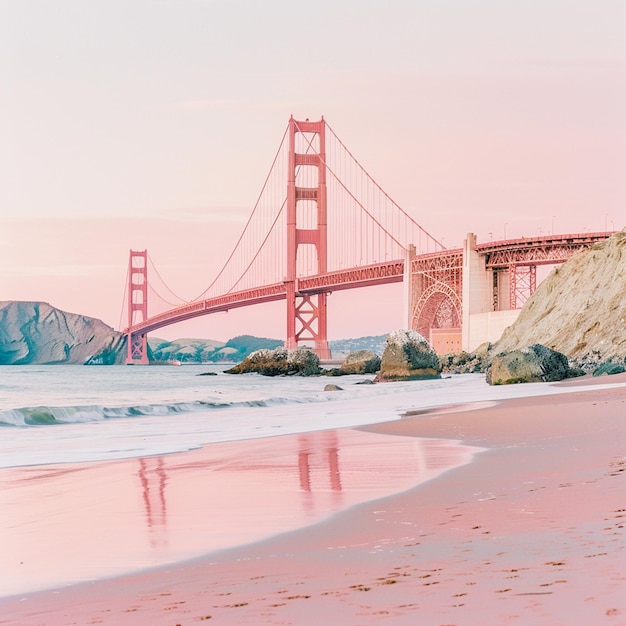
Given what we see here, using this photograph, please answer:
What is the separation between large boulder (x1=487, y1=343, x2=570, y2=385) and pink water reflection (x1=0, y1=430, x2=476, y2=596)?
12.6 m

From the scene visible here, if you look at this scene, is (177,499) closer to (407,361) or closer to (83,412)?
→ (83,412)

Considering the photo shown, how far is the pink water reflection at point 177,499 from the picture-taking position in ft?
13.9

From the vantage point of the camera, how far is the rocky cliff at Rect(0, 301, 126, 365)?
112 meters

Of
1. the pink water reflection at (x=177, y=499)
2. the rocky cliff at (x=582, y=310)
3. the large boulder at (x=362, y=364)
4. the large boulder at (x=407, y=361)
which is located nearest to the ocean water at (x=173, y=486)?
the pink water reflection at (x=177, y=499)

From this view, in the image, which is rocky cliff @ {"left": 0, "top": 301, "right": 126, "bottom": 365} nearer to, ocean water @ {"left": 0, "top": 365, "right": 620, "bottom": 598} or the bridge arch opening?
the bridge arch opening

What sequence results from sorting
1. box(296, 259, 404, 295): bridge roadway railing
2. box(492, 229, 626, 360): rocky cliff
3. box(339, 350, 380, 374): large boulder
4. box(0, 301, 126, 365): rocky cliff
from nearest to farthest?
1. box(492, 229, 626, 360): rocky cliff
2. box(339, 350, 380, 374): large boulder
3. box(296, 259, 404, 295): bridge roadway railing
4. box(0, 301, 126, 365): rocky cliff

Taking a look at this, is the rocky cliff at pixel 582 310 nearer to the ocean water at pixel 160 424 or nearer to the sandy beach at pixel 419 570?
the ocean water at pixel 160 424

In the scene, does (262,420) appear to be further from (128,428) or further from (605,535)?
(605,535)

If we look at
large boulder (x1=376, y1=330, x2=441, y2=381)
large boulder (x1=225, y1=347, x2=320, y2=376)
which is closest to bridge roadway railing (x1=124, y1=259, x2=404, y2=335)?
large boulder (x1=225, y1=347, x2=320, y2=376)

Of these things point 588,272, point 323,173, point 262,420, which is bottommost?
point 262,420

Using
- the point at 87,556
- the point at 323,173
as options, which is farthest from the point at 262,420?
the point at 323,173

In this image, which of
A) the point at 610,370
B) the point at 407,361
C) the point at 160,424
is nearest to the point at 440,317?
the point at 407,361

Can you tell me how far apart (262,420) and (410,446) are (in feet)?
20.3

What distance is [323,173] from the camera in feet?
228
